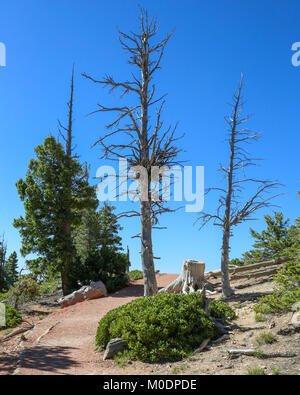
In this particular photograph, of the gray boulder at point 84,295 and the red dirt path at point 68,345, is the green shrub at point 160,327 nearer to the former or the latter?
the red dirt path at point 68,345

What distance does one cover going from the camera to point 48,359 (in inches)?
284

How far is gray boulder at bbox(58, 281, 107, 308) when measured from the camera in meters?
15.7

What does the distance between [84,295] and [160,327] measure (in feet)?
32.1

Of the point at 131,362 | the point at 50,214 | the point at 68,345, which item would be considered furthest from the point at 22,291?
the point at 131,362

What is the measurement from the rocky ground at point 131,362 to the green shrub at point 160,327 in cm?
27

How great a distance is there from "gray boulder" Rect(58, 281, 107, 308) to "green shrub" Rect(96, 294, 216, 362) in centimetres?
783

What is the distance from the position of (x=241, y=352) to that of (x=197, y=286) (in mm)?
8210

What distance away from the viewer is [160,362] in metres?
6.50

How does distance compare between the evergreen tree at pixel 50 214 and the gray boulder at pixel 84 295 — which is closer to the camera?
the gray boulder at pixel 84 295

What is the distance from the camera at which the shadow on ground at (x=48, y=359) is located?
6.52 m

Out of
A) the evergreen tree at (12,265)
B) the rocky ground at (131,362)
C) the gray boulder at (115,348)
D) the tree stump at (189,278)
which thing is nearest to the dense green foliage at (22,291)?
the rocky ground at (131,362)

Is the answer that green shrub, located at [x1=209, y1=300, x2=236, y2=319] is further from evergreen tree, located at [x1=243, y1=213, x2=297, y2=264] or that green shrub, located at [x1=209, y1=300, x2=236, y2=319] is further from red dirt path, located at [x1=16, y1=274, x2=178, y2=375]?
evergreen tree, located at [x1=243, y1=213, x2=297, y2=264]

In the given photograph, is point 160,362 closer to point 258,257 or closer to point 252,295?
point 252,295
